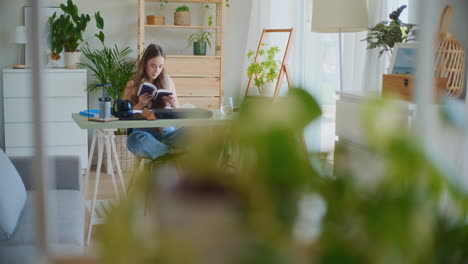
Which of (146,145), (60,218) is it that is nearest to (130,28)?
(146,145)

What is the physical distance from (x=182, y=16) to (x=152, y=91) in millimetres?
1984

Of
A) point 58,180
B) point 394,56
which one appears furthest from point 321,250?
point 394,56

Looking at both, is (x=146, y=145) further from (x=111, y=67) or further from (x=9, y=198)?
(x=111, y=67)

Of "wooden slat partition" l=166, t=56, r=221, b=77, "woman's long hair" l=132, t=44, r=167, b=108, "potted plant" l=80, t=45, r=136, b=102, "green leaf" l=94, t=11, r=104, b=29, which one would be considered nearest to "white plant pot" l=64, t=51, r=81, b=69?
"potted plant" l=80, t=45, r=136, b=102

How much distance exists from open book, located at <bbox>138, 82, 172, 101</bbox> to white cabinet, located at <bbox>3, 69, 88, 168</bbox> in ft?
5.74

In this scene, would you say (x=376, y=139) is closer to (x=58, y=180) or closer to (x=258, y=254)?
(x=258, y=254)

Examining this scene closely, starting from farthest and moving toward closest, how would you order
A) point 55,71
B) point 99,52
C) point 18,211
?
1. point 99,52
2. point 55,71
3. point 18,211

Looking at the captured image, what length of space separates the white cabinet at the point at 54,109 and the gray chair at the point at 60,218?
2114 millimetres

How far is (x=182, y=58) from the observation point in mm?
5898

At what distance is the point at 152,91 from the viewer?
4137mm

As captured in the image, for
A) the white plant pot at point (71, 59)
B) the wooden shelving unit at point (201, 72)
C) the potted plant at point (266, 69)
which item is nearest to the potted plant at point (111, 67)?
the white plant pot at point (71, 59)

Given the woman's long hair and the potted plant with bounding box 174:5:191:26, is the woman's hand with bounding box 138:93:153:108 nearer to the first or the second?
the woman's long hair

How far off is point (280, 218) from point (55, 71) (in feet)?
18.2

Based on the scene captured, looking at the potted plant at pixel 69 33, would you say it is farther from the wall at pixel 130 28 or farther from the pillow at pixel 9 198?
the pillow at pixel 9 198
